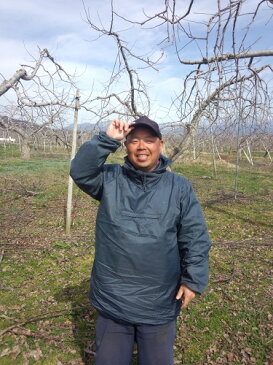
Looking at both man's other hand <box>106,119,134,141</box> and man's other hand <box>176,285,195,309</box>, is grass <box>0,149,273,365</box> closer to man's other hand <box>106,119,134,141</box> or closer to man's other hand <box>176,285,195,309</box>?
man's other hand <box>176,285,195,309</box>

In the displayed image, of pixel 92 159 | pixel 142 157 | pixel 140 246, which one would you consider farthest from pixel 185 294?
pixel 92 159

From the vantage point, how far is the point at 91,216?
7289 millimetres

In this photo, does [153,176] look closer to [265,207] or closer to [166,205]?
[166,205]

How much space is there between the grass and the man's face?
203cm

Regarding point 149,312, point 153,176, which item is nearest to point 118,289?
point 149,312

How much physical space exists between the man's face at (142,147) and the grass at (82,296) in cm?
203

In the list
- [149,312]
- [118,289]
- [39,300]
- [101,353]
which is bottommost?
[39,300]

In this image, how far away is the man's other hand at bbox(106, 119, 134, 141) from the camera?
1679 mm

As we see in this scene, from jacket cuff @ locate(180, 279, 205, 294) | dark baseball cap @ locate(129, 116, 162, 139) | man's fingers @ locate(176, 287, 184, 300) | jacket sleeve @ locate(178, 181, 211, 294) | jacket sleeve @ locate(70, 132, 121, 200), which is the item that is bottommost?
man's fingers @ locate(176, 287, 184, 300)

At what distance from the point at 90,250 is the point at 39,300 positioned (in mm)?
1577

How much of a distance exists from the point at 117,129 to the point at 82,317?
A: 245cm

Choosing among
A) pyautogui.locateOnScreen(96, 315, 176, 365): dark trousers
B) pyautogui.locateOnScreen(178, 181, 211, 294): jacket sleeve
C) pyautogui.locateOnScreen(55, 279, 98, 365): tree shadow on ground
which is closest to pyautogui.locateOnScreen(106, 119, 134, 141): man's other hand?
pyautogui.locateOnScreen(178, 181, 211, 294): jacket sleeve

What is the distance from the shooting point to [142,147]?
173 cm

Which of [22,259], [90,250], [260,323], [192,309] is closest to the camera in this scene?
[260,323]
